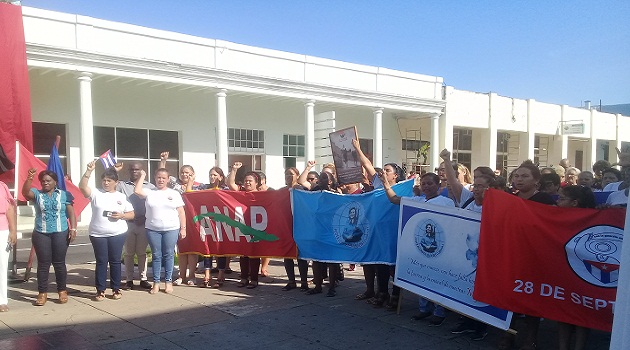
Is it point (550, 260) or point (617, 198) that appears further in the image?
point (617, 198)

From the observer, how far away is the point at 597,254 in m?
4.17

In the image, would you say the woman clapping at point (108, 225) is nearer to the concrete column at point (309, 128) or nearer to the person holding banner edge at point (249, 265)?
the person holding banner edge at point (249, 265)

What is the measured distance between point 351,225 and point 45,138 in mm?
13304

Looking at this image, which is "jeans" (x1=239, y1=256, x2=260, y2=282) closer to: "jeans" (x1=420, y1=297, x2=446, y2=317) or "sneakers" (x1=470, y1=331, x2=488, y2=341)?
"jeans" (x1=420, y1=297, x2=446, y2=317)

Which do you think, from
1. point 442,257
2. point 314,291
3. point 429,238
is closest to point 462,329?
point 442,257

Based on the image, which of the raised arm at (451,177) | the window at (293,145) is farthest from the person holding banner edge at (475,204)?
the window at (293,145)

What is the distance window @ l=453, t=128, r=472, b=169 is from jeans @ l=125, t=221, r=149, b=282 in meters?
22.6

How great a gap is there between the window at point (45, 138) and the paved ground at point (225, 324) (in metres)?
9.97

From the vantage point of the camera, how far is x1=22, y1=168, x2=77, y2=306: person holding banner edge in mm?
6148

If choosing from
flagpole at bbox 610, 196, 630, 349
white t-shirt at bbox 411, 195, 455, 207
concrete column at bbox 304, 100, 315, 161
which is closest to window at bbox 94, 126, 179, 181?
concrete column at bbox 304, 100, 315, 161

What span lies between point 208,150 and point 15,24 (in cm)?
1055

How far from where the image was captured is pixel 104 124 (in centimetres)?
1694

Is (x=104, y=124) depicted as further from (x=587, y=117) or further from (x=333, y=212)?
(x=587, y=117)

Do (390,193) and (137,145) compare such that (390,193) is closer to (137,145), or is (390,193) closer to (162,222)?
(162,222)
